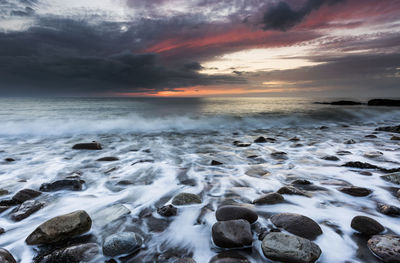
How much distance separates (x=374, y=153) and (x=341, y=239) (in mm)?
4364

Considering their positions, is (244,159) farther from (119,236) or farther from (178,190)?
(119,236)

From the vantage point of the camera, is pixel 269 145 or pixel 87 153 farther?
pixel 269 145

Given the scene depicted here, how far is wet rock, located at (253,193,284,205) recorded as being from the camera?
261 centimetres

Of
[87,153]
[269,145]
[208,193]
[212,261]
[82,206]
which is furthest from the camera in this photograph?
[269,145]

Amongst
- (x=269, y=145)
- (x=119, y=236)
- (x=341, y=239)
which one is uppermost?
(x=119, y=236)

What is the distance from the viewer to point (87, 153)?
5.64 metres

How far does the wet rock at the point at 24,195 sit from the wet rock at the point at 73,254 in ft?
5.23

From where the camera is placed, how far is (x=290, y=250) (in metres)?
1.58

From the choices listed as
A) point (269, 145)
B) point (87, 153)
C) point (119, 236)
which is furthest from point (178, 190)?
point (269, 145)

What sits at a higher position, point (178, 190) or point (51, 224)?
point (51, 224)

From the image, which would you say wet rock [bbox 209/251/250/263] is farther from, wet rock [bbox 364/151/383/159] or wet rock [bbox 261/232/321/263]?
wet rock [bbox 364/151/383/159]

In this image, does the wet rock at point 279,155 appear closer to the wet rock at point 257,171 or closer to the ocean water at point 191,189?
the ocean water at point 191,189

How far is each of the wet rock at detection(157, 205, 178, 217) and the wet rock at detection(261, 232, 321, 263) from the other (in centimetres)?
110

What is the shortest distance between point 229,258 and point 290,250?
48 cm
